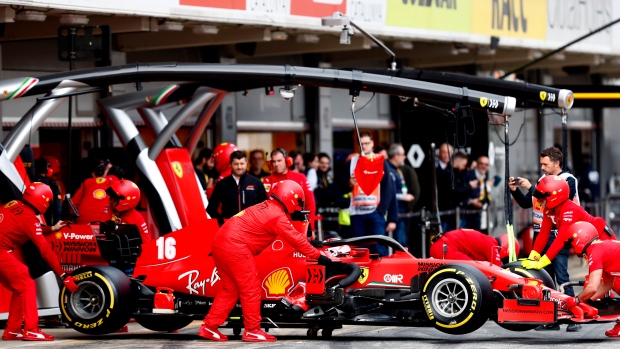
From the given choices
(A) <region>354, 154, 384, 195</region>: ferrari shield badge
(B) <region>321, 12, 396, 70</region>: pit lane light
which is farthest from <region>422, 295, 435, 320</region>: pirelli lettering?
Answer: (A) <region>354, 154, 384, 195</region>: ferrari shield badge

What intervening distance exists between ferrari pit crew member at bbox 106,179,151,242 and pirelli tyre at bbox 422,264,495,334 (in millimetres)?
3480

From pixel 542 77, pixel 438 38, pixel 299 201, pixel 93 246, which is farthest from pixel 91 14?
pixel 542 77

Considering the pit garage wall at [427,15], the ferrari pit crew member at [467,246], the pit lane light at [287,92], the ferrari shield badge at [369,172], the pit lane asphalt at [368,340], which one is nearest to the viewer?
the pit lane asphalt at [368,340]

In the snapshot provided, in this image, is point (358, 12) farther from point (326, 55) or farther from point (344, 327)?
point (344, 327)

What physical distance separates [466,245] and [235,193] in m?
2.49

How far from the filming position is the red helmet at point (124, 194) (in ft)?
49.4

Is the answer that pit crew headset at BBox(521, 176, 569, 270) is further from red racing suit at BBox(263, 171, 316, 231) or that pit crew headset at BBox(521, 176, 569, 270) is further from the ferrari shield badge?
Answer: the ferrari shield badge

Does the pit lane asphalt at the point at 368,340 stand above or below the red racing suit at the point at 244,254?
below

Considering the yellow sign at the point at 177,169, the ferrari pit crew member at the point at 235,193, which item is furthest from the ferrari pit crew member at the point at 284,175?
the ferrari pit crew member at the point at 235,193

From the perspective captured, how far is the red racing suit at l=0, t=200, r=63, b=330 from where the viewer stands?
Answer: 45.2 feet

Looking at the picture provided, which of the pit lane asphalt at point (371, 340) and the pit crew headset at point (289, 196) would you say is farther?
the pit crew headset at point (289, 196)

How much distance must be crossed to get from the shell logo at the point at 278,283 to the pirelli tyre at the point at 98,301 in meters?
1.34

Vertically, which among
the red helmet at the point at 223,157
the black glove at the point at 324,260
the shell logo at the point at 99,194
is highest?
the red helmet at the point at 223,157

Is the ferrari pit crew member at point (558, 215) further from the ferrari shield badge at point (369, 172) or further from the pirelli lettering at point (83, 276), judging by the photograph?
the ferrari shield badge at point (369, 172)
